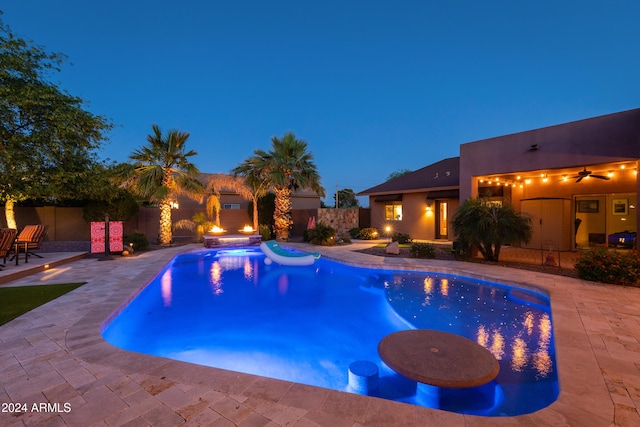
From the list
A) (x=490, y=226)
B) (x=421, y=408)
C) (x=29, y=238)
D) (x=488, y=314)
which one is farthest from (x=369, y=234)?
(x=421, y=408)

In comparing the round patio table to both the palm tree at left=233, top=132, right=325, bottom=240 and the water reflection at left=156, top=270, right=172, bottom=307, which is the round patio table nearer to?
the water reflection at left=156, top=270, right=172, bottom=307

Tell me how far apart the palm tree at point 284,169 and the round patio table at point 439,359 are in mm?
13188

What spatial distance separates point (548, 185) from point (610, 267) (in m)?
7.93

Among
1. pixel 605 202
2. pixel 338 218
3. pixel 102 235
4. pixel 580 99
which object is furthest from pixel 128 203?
pixel 580 99

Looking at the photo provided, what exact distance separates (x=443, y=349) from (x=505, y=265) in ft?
24.7

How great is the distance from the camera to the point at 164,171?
48.9 feet

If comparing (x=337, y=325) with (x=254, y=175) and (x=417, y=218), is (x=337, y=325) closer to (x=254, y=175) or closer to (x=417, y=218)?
(x=417, y=218)

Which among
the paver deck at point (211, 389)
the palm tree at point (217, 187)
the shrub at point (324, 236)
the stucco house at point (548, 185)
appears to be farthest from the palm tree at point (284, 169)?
the paver deck at point (211, 389)

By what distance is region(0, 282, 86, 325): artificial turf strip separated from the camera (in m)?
5.11

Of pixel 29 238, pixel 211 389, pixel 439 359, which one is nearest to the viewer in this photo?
pixel 211 389

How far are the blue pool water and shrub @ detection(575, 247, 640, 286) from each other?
1981mm

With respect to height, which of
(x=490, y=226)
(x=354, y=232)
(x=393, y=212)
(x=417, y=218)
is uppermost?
(x=393, y=212)

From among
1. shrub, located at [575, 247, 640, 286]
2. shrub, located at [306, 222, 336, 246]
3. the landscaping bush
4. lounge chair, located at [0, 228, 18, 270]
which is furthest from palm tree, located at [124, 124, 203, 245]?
shrub, located at [575, 247, 640, 286]

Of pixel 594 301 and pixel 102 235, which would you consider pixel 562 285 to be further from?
pixel 102 235
